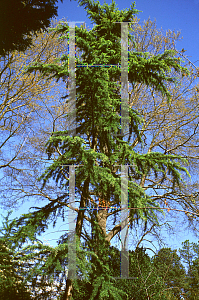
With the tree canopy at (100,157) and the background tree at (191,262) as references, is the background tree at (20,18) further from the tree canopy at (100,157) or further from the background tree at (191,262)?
the background tree at (191,262)

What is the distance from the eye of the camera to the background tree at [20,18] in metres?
5.01

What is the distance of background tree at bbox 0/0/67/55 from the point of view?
5.01m

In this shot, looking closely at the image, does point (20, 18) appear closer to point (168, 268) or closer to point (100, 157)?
point (100, 157)

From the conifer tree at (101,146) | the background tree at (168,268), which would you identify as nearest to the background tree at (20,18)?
the conifer tree at (101,146)

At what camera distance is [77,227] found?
6.65m

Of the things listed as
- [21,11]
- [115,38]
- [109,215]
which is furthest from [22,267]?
[115,38]

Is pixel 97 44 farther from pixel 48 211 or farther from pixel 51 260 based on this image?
pixel 51 260

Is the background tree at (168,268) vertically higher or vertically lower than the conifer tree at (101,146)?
lower

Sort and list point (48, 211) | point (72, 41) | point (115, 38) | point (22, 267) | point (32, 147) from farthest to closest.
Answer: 1. point (32, 147)
2. point (115, 38)
3. point (72, 41)
4. point (48, 211)
5. point (22, 267)

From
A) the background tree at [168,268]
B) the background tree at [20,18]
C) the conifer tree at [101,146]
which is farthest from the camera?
the background tree at [168,268]

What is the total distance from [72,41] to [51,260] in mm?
5443

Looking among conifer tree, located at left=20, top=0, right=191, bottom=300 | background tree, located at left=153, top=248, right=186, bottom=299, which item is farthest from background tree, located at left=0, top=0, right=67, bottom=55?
background tree, located at left=153, top=248, right=186, bottom=299

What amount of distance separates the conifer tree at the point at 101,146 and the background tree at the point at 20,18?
A: 1.46 meters

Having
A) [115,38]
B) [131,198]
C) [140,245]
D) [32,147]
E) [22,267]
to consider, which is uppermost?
[115,38]
